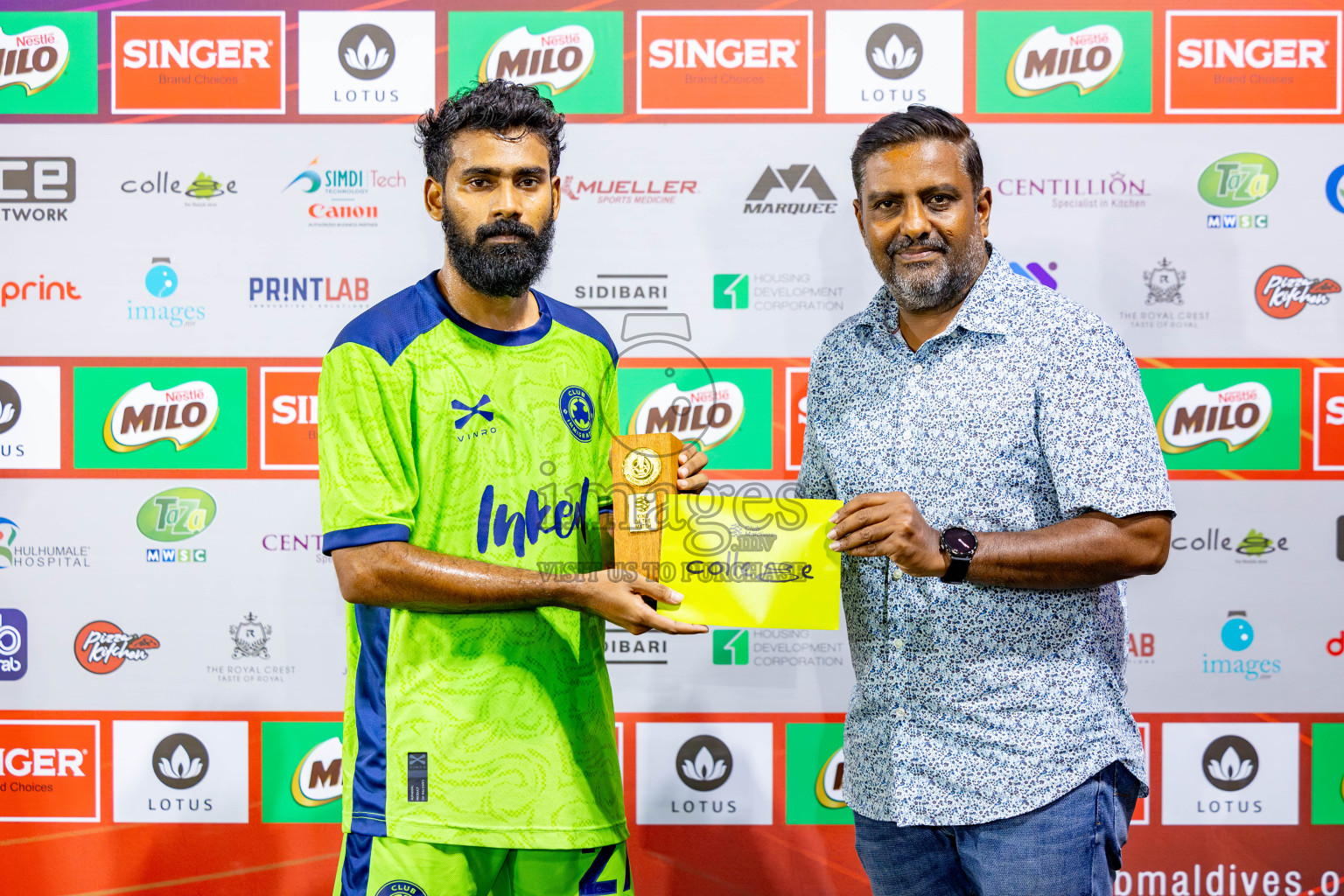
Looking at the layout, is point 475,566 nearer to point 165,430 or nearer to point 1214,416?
point 165,430

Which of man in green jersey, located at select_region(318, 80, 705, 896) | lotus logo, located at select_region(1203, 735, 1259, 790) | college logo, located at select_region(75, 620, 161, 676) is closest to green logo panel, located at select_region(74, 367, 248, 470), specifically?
college logo, located at select_region(75, 620, 161, 676)

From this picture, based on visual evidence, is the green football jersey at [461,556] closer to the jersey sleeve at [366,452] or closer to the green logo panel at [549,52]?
the jersey sleeve at [366,452]

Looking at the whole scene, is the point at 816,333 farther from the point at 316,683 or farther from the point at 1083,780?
the point at 316,683

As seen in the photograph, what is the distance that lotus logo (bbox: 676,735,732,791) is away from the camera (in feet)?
8.66

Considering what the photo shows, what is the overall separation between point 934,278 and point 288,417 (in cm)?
188

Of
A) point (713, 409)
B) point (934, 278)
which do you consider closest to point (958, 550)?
point (934, 278)

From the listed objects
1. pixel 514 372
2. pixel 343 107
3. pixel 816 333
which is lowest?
pixel 514 372

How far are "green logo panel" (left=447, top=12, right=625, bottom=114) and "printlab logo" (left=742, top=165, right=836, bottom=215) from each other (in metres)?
0.47

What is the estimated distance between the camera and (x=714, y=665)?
104 inches

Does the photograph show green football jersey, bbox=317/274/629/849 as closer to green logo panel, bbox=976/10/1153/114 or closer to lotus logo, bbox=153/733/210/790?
lotus logo, bbox=153/733/210/790

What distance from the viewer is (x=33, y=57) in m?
2.61

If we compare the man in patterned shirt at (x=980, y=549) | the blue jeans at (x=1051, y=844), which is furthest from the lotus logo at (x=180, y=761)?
the blue jeans at (x=1051, y=844)

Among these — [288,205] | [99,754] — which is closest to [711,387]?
[288,205]

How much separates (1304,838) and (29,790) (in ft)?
12.0
